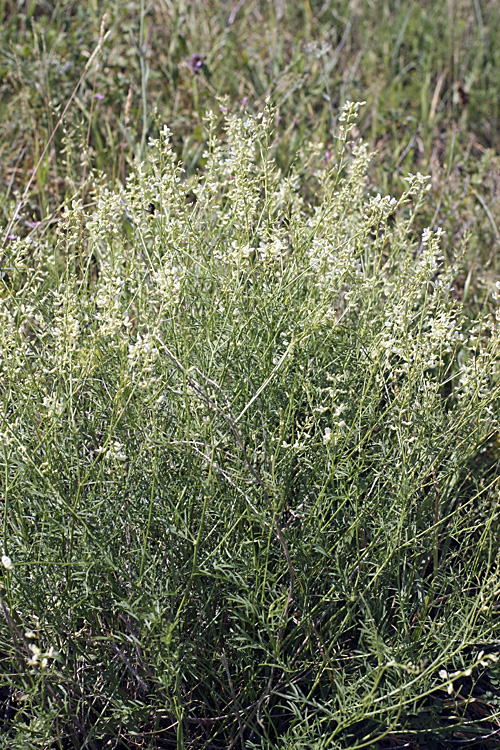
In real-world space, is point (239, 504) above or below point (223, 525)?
above

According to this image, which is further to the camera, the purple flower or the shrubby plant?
the purple flower

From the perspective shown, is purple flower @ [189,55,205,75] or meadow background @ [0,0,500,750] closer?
meadow background @ [0,0,500,750]

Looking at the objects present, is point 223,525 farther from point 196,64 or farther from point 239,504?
point 196,64

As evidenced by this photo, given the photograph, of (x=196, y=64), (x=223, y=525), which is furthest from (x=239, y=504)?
(x=196, y=64)

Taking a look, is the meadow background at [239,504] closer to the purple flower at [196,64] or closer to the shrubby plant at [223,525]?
the shrubby plant at [223,525]

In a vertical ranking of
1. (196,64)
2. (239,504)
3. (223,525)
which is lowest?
(223,525)

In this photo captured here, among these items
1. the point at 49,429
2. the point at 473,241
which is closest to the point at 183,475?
the point at 49,429

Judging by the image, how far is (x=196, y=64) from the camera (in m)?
4.13

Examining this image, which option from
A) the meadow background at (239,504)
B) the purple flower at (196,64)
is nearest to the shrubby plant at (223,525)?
the meadow background at (239,504)

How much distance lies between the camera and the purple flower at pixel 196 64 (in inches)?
161

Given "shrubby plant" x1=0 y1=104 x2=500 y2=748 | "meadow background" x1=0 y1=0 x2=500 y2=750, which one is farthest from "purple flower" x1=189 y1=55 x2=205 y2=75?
"shrubby plant" x1=0 y1=104 x2=500 y2=748

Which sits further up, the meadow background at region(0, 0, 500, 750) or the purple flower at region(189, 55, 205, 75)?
the purple flower at region(189, 55, 205, 75)

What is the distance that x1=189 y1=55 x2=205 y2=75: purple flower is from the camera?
13.4 ft

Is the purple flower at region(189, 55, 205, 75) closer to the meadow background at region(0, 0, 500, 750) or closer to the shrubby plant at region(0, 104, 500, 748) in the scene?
the meadow background at region(0, 0, 500, 750)
